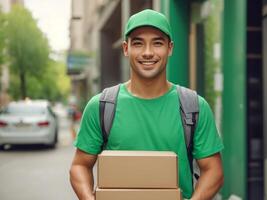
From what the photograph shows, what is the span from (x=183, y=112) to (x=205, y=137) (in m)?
0.16

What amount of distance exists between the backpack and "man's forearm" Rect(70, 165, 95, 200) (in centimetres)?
15

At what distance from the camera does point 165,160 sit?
7.36 ft

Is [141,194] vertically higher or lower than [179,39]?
lower

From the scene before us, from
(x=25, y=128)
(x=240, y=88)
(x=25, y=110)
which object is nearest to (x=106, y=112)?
(x=240, y=88)

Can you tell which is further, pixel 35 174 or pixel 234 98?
pixel 35 174

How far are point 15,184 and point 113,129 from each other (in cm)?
692

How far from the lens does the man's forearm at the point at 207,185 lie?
2.37 m

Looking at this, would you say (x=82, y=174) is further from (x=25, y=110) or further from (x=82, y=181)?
(x=25, y=110)

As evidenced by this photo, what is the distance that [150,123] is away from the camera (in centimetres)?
245

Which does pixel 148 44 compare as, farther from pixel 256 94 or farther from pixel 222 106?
pixel 222 106

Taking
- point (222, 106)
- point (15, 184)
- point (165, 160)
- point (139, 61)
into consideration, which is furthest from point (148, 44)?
point (15, 184)

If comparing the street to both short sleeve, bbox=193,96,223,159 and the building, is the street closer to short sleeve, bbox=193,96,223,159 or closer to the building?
the building

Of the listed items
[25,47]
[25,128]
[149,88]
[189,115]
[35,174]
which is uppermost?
[25,47]

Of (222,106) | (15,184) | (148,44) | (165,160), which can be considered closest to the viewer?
(165,160)
